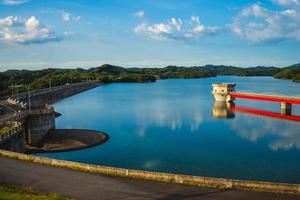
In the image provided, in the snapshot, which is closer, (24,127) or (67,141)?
(67,141)

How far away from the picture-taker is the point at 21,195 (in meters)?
19.1

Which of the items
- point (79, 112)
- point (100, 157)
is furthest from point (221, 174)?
point (79, 112)

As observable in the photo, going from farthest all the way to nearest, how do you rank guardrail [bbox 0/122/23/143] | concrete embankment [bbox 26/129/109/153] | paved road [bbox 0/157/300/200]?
1. concrete embankment [bbox 26/129/109/153]
2. guardrail [bbox 0/122/23/143]
3. paved road [bbox 0/157/300/200]

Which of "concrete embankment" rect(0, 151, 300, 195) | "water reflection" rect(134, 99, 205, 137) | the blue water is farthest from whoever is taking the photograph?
"water reflection" rect(134, 99, 205, 137)

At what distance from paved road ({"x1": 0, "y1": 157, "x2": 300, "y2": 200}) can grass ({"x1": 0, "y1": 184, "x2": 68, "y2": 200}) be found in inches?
36.4

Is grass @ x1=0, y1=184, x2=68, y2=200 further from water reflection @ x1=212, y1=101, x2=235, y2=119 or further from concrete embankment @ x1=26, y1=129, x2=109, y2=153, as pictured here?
water reflection @ x1=212, y1=101, x2=235, y2=119

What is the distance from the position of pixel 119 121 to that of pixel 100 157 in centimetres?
3162

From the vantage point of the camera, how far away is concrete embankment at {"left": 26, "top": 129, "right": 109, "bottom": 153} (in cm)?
4822

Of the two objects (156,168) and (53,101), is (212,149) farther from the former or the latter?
(53,101)

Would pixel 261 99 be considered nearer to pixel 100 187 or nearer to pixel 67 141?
pixel 67 141

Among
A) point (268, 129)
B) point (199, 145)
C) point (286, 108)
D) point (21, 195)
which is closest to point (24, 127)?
point (199, 145)

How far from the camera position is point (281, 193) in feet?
66.0

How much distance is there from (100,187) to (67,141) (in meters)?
31.5

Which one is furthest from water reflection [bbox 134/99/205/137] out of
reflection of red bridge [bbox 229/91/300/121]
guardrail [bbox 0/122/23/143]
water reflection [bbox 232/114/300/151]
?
guardrail [bbox 0/122/23/143]
